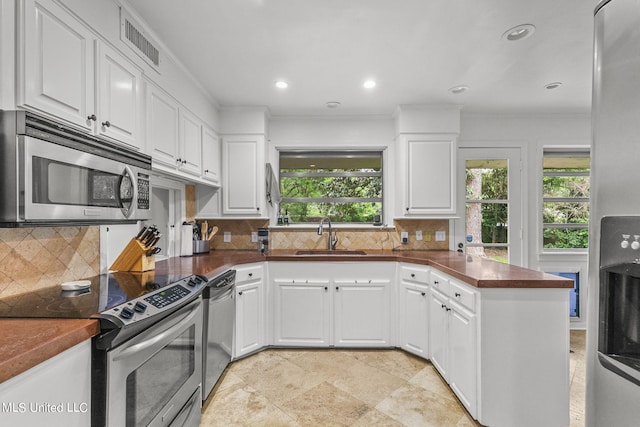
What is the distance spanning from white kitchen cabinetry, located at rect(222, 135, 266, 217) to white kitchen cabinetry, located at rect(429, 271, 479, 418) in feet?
6.24

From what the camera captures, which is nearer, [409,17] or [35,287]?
[35,287]

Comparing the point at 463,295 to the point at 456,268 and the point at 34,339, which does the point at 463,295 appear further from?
the point at 34,339

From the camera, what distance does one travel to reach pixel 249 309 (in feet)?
8.98

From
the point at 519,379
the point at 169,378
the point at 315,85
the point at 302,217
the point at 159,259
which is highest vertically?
the point at 315,85

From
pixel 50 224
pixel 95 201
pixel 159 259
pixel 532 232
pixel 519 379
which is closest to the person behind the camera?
pixel 50 224

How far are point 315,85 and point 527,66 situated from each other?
5.53 ft

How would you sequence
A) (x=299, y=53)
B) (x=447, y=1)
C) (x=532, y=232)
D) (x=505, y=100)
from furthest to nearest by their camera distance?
(x=532, y=232), (x=505, y=100), (x=299, y=53), (x=447, y=1)

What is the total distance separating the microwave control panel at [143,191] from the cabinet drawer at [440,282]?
82.0 inches

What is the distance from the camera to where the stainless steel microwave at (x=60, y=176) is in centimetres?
105

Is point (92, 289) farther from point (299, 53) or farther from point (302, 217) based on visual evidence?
point (302, 217)

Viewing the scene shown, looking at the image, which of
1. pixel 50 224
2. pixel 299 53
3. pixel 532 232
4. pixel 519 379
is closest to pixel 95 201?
pixel 50 224

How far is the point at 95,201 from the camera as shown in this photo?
1.43 meters

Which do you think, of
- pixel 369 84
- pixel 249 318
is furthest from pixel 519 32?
pixel 249 318
